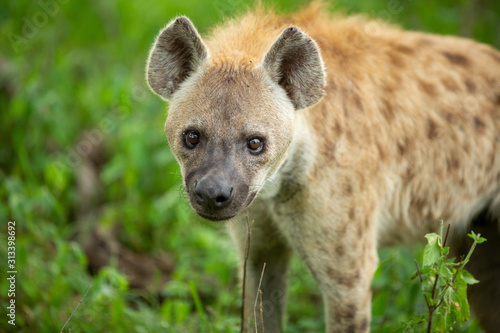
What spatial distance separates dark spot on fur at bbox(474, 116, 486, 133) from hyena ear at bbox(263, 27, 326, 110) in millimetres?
1177

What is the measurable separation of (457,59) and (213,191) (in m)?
1.92

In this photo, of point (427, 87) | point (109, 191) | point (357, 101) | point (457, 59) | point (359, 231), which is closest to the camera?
point (359, 231)

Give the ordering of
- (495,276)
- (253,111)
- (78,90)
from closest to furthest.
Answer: (253,111)
(495,276)
(78,90)

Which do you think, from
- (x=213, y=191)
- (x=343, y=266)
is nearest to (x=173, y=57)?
(x=213, y=191)

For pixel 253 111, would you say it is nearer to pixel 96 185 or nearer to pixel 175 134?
pixel 175 134

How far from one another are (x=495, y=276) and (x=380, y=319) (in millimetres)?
735

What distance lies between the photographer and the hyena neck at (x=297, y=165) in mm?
2760

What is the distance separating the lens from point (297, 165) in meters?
2.80

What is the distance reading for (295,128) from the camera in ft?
8.89

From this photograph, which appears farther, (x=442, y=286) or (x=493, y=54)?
(x=493, y=54)

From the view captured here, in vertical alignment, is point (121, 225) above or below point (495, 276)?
above

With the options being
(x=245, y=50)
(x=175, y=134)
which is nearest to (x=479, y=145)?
(x=245, y=50)

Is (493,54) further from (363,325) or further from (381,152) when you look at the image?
(363,325)

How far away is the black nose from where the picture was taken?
234cm
